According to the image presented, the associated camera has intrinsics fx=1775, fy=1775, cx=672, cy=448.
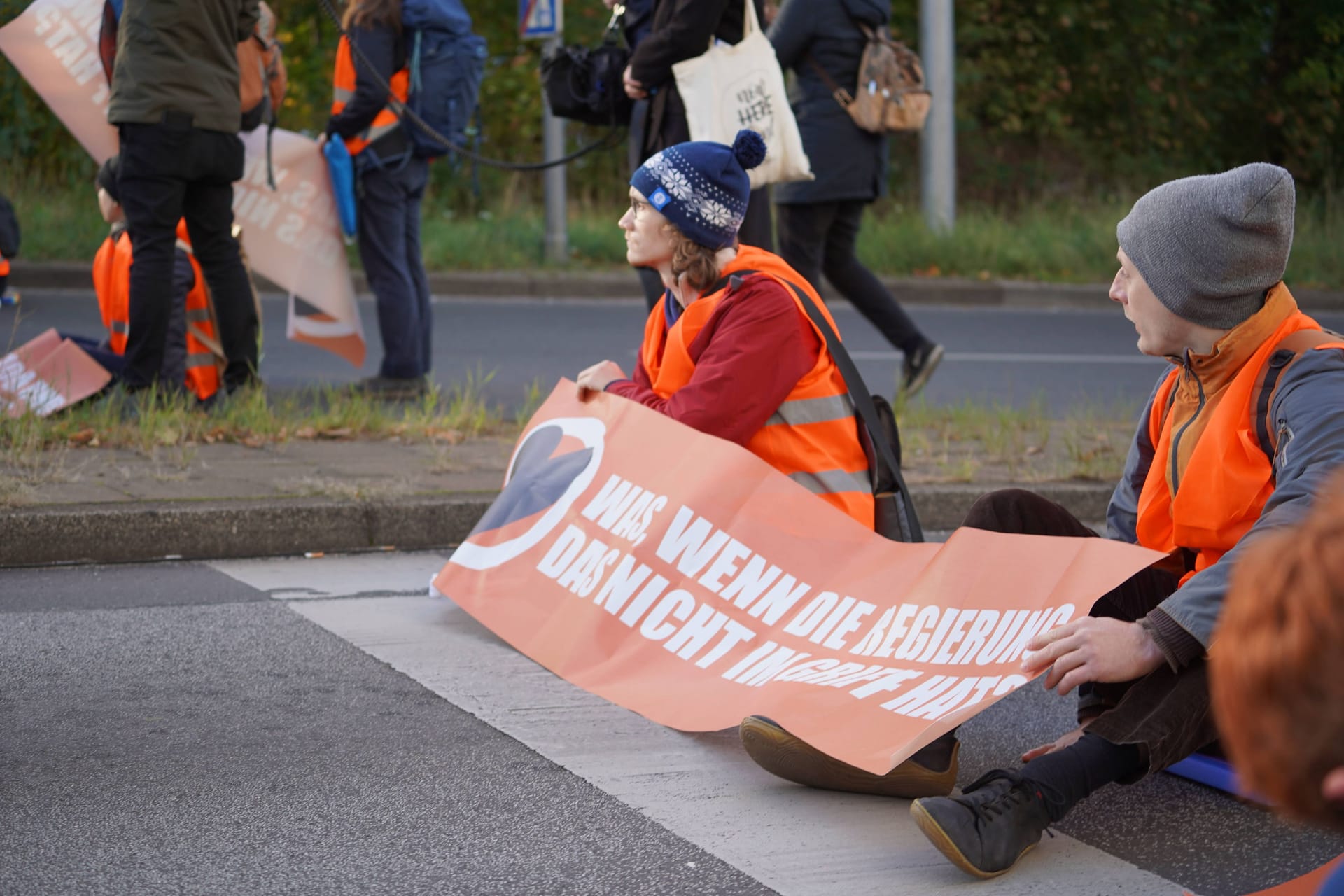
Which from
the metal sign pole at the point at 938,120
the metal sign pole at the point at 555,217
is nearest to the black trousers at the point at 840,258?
the metal sign pole at the point at 938,120

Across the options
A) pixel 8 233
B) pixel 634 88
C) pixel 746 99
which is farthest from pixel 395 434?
pixel 8 233

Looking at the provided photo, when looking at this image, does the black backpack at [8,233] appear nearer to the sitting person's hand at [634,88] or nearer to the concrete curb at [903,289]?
the concrete curb at [903,289]

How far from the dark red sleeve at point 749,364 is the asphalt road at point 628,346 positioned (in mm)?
3804

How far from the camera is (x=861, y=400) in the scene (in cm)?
403

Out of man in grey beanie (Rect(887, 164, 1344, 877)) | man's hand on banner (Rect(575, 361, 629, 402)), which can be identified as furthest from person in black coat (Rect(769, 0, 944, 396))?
man in grey beanie (Rect(887, 164, 1344, 877))

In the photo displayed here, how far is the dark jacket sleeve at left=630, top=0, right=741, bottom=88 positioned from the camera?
20.2 ft

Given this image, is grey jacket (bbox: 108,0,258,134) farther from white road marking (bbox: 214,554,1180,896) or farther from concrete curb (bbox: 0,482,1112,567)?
white road marking (bbox: 214,554,1180,896)

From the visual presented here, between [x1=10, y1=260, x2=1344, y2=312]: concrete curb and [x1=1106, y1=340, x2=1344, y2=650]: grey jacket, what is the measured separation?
11.3 m

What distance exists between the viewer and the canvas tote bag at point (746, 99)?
20.5ft

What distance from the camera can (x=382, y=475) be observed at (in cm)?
577

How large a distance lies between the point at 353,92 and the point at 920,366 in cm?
266

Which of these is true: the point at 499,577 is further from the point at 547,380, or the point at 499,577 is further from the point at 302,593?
the point at 547,380

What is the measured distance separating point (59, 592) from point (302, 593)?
25.0 inches

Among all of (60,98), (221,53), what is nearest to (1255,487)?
(221,53)
